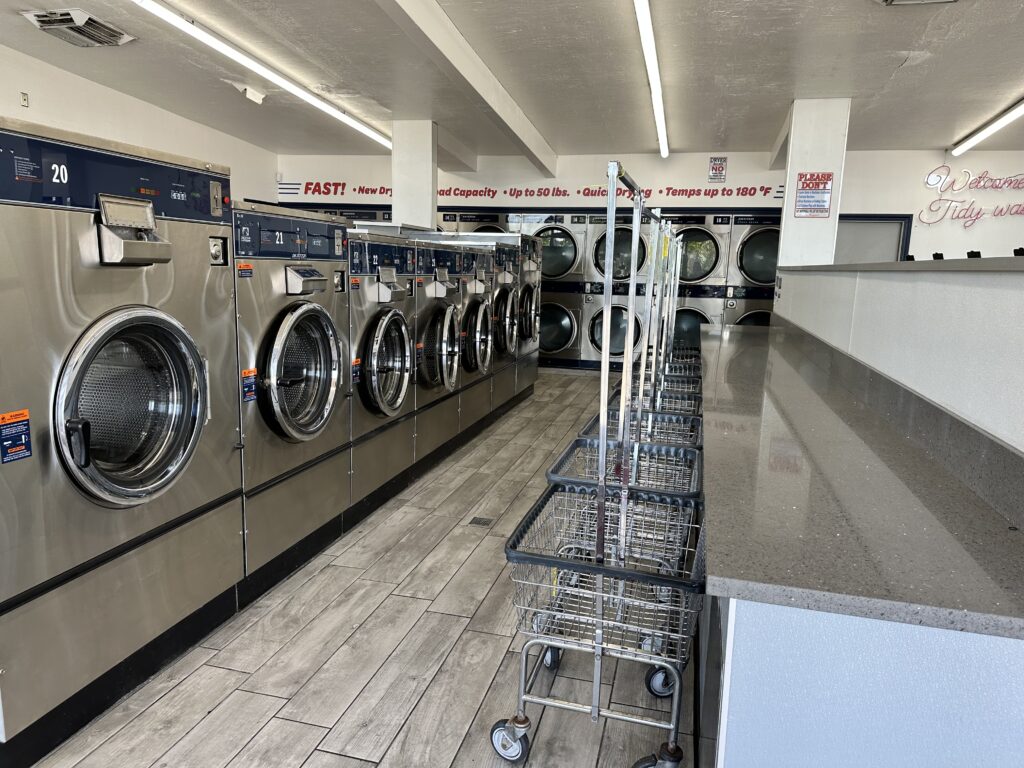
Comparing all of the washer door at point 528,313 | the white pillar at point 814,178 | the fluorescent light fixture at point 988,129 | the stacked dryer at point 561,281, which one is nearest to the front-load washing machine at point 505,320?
the washer door at point 528,313

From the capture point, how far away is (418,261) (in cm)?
410

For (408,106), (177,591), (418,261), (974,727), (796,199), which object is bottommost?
(177,591)

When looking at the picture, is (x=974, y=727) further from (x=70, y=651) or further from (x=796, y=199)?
(x=796, y=199)

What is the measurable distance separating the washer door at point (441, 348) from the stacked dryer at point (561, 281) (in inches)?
159

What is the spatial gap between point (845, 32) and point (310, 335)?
4.17 meters

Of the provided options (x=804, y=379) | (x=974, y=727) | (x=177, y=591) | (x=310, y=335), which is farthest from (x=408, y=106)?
(x=974, y=727)

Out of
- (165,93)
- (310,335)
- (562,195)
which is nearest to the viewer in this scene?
(310,335)

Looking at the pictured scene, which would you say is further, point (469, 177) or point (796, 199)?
point (469, 177)

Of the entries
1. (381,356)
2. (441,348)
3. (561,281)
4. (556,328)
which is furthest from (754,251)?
(381,356)

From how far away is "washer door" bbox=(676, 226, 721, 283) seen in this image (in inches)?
327

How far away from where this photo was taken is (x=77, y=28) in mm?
4941

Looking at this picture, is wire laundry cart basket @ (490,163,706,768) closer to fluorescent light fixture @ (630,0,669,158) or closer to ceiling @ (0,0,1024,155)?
fluorescent light fixture @ (630,0,669,158)

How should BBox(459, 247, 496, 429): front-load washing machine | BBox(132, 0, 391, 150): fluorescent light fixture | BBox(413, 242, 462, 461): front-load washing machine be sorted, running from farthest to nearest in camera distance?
1. BBox(459, 247, 496, 429): front-load washing machine
2. BBox(132, 0, 391, 150): fluorescent light fixture
3. BBox(413, 242, 462, 461): front-load washing machine

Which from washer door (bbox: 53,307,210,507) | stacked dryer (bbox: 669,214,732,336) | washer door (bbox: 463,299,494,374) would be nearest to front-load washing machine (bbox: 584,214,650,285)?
stacked dryer (bbox: 669,214,732,336)
